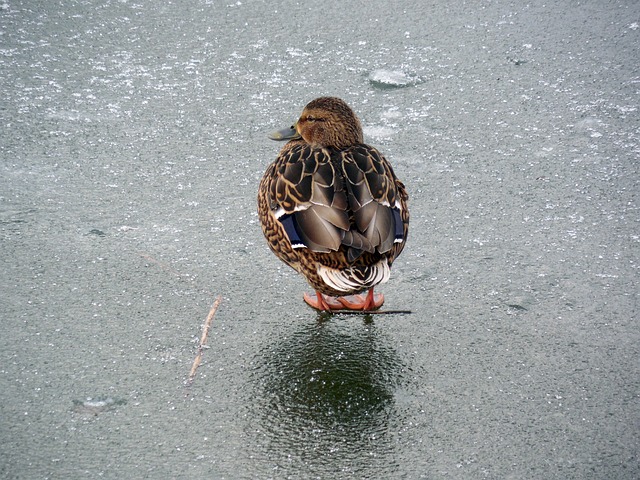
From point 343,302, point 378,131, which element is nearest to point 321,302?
point 343,302

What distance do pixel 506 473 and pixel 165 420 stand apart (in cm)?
110

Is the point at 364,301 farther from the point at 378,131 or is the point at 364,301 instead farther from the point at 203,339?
the point at 378,131

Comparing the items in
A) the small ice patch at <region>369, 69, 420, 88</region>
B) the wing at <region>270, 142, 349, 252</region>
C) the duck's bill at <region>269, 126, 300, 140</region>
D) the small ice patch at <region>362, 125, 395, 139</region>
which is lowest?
the small ice patch at <region>362, 125, 395, 139</region>

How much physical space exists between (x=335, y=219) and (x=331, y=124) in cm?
81

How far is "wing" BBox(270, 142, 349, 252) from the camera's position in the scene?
319cm

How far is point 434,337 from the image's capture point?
3.24 m

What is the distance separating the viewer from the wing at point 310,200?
3189 millimetres

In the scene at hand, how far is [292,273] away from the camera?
370 centimetres

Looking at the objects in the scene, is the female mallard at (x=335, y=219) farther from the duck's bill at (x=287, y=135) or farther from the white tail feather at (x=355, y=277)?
the duck's bill at (x=287, y=135)

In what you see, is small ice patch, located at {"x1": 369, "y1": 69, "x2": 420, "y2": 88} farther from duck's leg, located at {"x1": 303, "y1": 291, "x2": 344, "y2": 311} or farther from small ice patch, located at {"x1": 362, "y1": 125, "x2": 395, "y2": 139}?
duck's leg, located at {"x1": 303, "y1": 291, "x2": 344, "y2": 311}

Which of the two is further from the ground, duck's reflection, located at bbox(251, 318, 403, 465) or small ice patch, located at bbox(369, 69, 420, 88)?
small ice patch, located at bbox(369, 69, 420, 88)

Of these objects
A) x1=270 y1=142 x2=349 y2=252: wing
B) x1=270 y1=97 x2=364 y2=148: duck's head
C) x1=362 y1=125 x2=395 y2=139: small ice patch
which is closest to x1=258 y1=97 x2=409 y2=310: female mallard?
x1=270 y1=142 x2=349 y2=252: wing

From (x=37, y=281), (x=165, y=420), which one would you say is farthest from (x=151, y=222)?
(x=165, y=420)

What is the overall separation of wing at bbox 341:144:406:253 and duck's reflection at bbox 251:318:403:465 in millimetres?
393
